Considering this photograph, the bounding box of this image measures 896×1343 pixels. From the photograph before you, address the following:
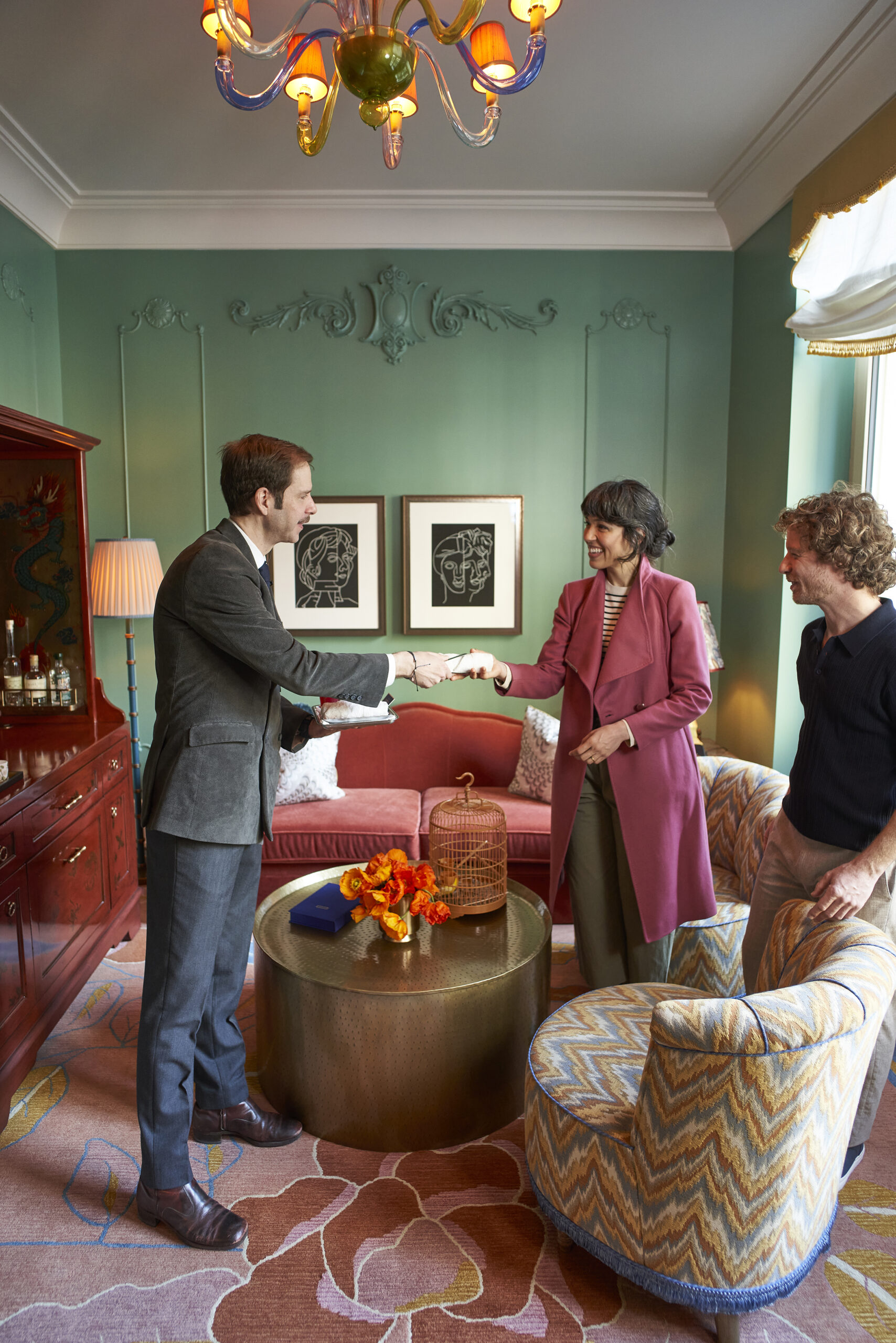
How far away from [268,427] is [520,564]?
144cm

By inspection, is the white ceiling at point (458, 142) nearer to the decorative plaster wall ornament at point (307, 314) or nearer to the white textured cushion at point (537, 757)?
the decorative plaster wall ornament at point (307, 314)

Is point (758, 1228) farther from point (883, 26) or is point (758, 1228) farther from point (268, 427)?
point (268, 427)

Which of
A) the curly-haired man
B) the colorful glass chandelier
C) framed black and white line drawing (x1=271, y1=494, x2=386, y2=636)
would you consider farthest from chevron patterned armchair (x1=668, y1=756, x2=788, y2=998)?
the colorful glass chandelier

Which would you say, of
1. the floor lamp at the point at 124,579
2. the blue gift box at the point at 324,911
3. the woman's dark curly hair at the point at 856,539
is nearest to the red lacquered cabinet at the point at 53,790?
the floor lamp at the point at 124,579

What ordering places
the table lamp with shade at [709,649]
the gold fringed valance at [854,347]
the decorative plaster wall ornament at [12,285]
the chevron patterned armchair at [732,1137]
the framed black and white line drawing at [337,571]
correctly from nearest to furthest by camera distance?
1. the chevron patterned armchair at [732,1137]
2. the gold fringed valance at [854,347]
3. the decorative plaster wall ornament at [12,285]
4. the table lamp with shade at [709,649]
5. the framed black and white line drawing at [337,571]

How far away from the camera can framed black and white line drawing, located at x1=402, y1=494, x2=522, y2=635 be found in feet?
14.3

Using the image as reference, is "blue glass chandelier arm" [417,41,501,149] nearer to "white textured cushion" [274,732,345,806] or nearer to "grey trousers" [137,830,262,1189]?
"grey trousers" [137,830,262,1189]

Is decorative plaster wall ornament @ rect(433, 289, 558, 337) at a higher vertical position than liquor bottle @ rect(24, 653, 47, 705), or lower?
higher

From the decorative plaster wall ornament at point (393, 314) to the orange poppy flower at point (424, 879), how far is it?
274cm

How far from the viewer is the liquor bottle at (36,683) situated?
135 inches

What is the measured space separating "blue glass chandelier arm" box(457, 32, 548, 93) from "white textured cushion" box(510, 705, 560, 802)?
256 cm

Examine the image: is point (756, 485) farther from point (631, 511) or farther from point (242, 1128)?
point (242, 1128)

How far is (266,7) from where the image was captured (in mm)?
2711

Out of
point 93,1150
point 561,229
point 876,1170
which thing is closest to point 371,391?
point 561,229
